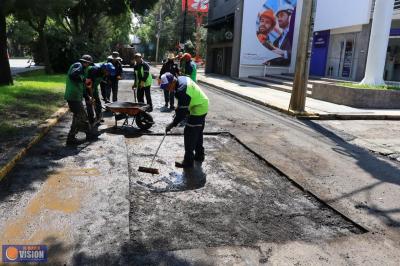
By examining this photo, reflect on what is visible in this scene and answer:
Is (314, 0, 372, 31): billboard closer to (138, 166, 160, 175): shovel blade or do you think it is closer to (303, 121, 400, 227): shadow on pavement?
(303, 121, 400, 227): shadow on pavement

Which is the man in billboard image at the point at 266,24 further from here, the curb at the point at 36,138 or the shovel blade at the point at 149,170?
the shovel blade at the point at 149,170

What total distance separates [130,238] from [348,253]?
2.18 meters

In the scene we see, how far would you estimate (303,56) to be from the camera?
38.8 feet

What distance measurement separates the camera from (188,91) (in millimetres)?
6062

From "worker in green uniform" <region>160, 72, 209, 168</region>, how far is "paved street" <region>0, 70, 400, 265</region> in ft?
1.23

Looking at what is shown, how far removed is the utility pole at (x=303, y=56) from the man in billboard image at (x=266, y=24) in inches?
614

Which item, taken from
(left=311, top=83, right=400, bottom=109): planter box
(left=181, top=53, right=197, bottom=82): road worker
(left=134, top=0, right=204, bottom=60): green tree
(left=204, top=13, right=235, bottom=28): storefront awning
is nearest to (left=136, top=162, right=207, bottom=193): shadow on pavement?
(left=181, top=53, right=197, bottom=82): road worker

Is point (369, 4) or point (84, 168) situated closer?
point (84, 168)

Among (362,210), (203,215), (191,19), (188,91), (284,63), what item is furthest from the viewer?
(191,19)

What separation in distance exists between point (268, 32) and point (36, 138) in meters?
22.0

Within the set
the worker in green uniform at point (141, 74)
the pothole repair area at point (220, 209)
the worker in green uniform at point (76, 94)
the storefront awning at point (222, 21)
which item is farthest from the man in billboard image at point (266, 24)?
the pothole repair area at point (220, 209)

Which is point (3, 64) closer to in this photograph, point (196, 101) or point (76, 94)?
point (76, 94)

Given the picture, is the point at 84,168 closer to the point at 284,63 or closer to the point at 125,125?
the point at 125,125

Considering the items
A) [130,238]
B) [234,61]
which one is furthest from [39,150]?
[234,61]
